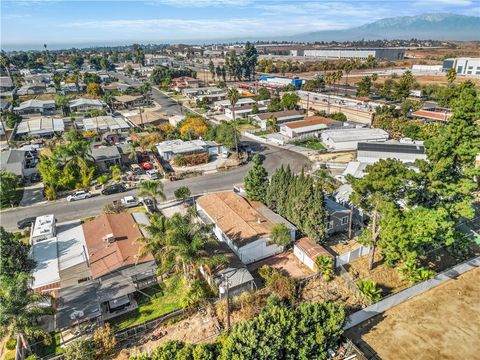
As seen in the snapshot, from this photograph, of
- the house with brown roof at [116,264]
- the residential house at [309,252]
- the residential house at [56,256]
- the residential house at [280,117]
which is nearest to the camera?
the house with brown roof at [116,264]

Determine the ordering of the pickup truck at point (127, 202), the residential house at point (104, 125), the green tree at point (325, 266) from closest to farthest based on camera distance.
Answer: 1. the green tree at point (325, 266)
2. the pickup truck at point (127, 202)
3. the residential house at point (104, 125)

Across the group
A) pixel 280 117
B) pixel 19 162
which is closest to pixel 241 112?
pixel 280 117

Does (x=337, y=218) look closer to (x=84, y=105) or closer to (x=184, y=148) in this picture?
(x=184, y=148)

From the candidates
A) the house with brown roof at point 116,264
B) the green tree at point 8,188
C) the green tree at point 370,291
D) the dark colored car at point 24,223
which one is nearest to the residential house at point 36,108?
the green tree at point 8,188

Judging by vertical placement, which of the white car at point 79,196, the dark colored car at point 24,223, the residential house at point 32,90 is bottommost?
the dark colored car at point 24,223

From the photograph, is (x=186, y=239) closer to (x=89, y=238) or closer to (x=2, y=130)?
(x=89, y=238)

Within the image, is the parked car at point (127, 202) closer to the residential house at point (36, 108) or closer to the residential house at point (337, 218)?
the residential house at point (337, 218)

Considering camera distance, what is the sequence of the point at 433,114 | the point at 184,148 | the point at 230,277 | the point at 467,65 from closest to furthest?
the point at 230,277 < the point at 184,148 < the point at 433,114 < the point at 467,65
